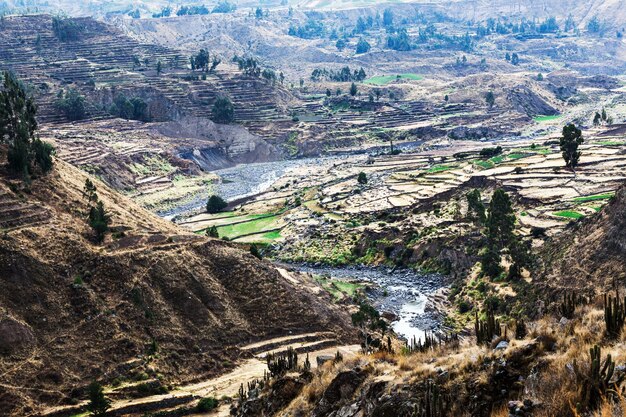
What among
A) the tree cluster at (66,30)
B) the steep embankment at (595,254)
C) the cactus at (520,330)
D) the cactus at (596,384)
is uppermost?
the tree cluster at (66,30)

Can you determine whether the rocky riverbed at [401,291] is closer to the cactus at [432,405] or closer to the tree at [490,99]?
the cactus at [432,405]

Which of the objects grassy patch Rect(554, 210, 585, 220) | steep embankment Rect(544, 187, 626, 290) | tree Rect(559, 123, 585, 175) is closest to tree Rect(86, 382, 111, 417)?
steep embankment Rect(544, 187, 626, 290)

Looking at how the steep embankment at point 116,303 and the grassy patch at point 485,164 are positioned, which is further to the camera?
the grassy patch at point 485,164

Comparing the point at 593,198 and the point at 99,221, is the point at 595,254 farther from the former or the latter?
the point at 99,221

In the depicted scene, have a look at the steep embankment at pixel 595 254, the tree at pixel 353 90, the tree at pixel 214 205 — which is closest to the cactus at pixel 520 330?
the steep embankment at pixel 595 254

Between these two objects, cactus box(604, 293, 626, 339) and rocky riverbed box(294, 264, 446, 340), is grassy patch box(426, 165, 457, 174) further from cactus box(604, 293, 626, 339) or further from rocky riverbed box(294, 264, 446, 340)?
cactus box(604, 293, 626, 339)
